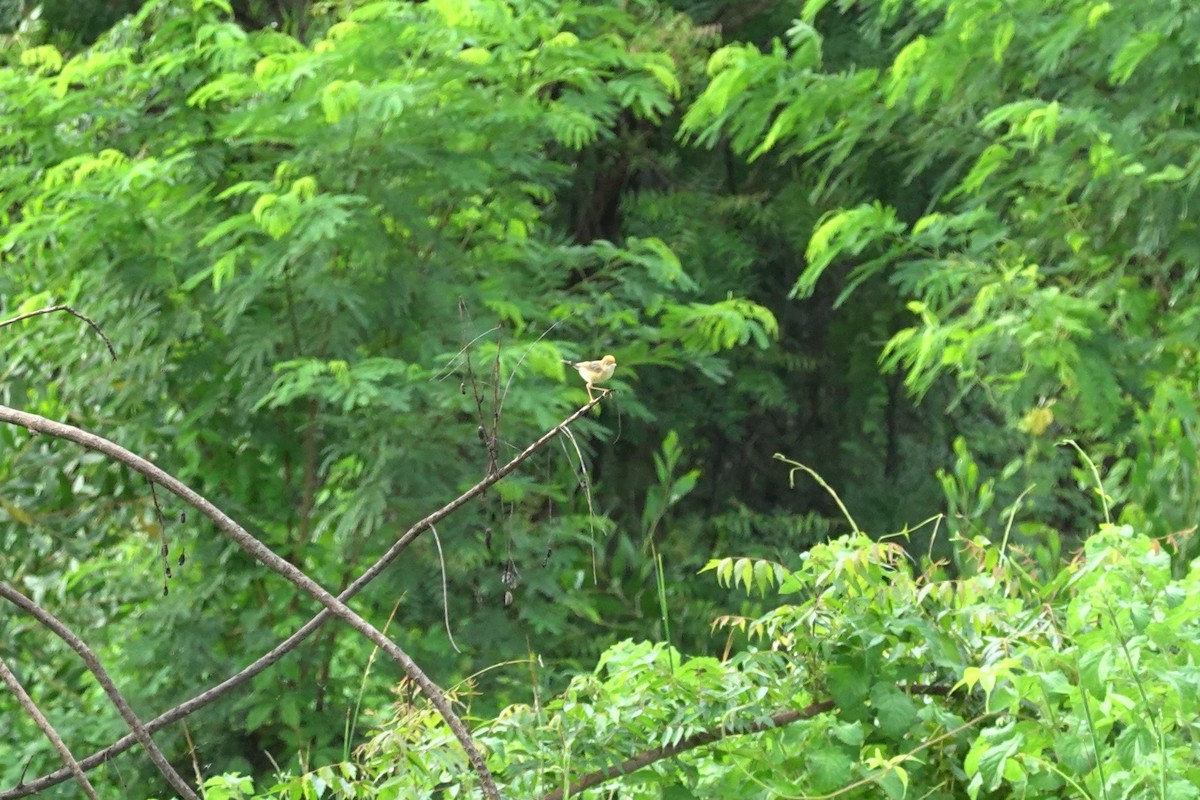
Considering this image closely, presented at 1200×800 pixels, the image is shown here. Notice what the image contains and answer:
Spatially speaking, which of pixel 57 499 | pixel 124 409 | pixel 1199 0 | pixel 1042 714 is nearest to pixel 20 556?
pixel 57 499

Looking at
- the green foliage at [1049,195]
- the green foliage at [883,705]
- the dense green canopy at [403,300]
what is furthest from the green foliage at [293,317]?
the green foliage at [883,705]

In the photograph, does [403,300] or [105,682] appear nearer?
[105,682]

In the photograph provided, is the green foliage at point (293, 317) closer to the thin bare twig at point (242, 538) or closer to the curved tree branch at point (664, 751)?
the curved tree branch at point (664, 751)

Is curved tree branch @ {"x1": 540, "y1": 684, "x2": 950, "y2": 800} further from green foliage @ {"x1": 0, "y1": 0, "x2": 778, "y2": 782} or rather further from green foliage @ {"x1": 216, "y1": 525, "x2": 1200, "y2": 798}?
green foliage @ {"x1": 0, "y1": 0, "x2": 778, "y2": 782}

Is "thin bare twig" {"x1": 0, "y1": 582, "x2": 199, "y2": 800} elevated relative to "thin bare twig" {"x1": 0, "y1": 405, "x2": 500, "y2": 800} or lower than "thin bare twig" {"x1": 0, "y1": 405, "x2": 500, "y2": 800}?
lower

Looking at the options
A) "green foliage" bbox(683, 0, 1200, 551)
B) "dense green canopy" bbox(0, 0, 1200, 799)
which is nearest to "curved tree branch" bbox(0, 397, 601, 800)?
"dense green canopy" bbox(0, 0, 1200, 799)

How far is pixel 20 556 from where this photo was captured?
419 centimetres

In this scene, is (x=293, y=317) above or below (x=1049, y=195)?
below

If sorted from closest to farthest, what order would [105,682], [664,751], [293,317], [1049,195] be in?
[105,682] → [664,751] → [293,317] → [1049,195]

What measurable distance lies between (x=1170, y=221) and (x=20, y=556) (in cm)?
348

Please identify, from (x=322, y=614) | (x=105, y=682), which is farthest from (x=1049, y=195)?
(x=105, y=682)

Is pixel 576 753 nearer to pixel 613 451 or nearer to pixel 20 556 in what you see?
pixel 20 556

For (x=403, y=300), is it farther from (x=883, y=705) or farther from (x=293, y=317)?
(x=883, y=705)

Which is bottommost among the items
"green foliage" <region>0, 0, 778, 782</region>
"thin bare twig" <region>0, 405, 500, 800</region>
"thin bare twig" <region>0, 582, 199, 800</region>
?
"green foliage" <region>0, 0, 778, 782</region>
